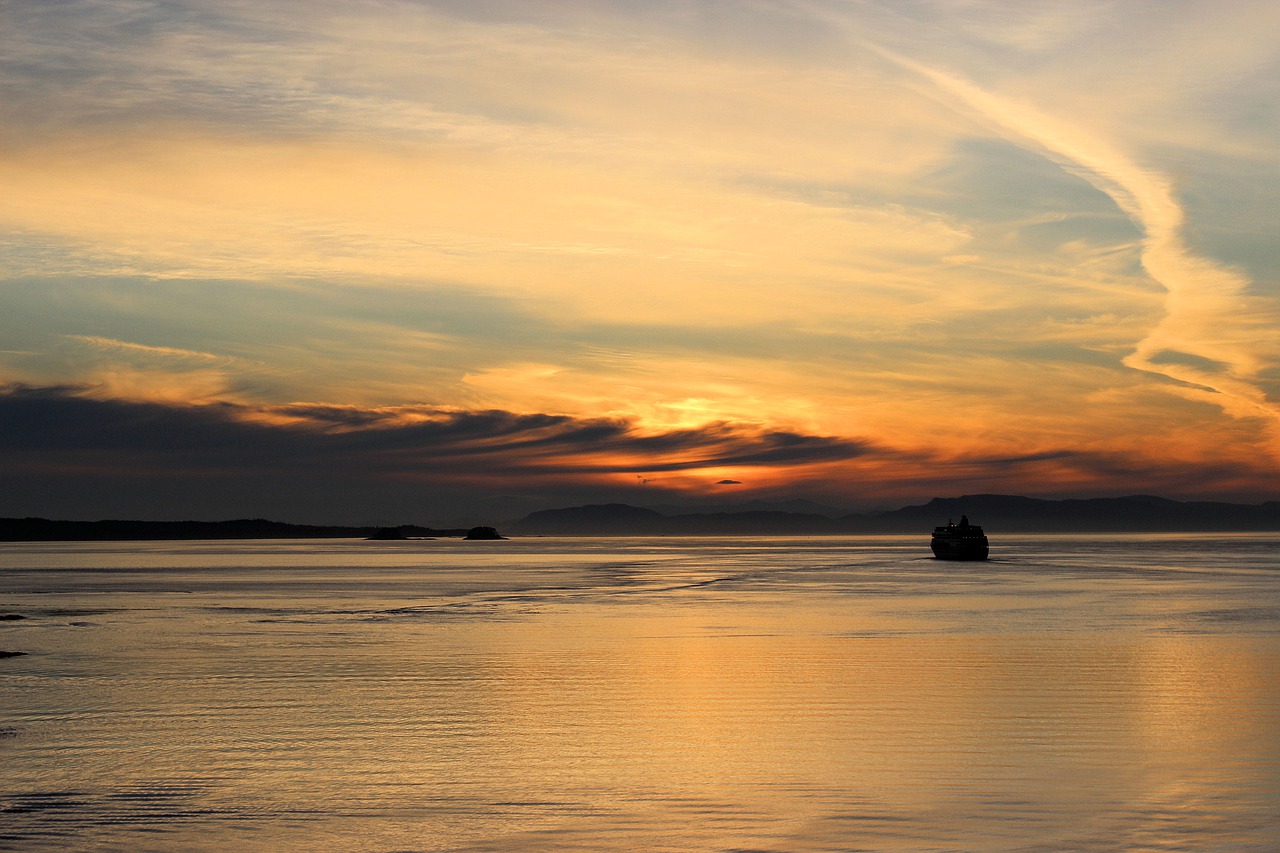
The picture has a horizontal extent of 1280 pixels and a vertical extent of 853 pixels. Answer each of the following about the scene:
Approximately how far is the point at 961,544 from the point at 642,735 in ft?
448

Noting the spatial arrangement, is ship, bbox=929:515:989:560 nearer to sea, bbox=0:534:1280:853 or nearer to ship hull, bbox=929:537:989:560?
ship hull, bbox=929:537:989:560

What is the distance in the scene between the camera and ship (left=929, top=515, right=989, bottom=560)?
151 m

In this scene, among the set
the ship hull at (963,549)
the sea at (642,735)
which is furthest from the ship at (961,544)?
the sea at (642,735)

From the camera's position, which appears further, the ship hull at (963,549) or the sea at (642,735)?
the ship hull at (963,549)

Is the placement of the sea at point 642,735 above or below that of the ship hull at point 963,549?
above

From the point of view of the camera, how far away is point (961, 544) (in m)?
152

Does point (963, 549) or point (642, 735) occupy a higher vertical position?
point (642, 735)

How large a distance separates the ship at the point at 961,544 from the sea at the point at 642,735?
102148mm

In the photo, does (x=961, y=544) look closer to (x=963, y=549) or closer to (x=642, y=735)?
(x=963, y=549)

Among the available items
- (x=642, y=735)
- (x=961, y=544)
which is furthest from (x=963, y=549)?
(x=642, y=735)

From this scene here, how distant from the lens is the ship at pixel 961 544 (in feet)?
495

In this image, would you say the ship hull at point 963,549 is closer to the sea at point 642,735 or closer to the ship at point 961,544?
the ship at point 961,544

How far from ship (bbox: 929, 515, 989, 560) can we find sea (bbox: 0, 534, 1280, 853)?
10215 centimetres

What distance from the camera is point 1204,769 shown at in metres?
18.7
